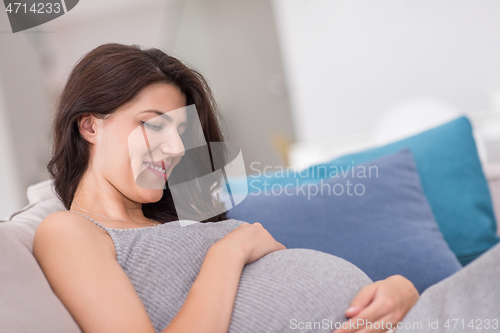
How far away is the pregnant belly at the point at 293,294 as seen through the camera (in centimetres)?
48

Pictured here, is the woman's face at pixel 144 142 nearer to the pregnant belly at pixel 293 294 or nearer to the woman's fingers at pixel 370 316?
the pregnant belly at pixel 293 294

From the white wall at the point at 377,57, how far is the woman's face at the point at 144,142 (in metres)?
1.43

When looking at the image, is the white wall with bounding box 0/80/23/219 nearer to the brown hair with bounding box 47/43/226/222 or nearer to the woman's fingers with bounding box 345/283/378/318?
the brown hair with bounding box 47/43/226/222

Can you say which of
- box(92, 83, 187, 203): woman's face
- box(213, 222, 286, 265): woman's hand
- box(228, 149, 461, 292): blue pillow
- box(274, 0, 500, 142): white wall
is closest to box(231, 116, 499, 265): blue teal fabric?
box(228, 149, 461, 292): blue pillow

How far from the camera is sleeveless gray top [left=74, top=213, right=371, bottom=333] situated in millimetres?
→ 482

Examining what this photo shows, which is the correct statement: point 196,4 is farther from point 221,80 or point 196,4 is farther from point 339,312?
point 339,312

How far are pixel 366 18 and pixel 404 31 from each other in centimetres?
19

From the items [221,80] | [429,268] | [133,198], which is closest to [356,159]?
[429,268]

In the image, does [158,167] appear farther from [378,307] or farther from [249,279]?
[378,307]

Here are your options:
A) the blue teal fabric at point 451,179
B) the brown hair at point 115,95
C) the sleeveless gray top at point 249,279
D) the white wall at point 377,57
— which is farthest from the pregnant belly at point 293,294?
the white wall at point 377,57

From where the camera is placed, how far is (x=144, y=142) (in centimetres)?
47

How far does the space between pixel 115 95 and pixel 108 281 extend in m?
0.23

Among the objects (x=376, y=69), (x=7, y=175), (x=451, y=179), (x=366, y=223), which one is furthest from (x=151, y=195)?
(x=376, y=69)

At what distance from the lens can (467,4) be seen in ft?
5.73
